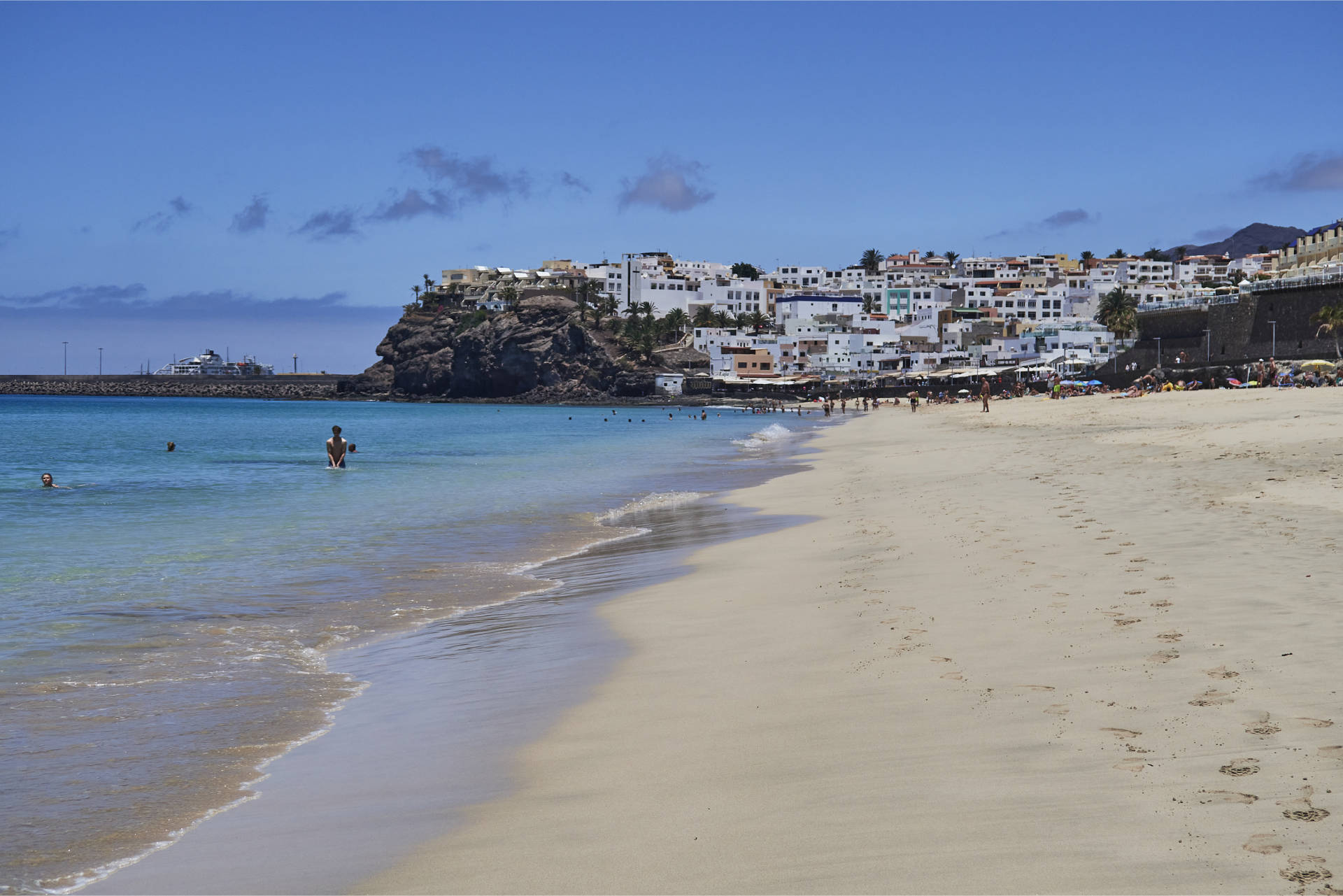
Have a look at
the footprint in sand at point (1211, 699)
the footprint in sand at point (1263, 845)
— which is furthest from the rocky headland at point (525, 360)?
the footprint in sand at point (1263, 845)

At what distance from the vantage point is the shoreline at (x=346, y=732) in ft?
14.5

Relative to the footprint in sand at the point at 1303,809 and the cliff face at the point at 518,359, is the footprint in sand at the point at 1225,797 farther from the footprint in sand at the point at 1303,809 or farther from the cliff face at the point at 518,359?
the cliff face at the point at 518,359

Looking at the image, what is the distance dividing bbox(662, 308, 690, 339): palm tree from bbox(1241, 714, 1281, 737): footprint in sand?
141746 millimetres

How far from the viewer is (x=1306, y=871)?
135 inches

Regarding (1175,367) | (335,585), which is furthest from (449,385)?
(335,585)

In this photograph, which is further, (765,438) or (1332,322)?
(1332,322)

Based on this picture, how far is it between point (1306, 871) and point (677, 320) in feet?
471

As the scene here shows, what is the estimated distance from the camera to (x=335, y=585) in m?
12.2

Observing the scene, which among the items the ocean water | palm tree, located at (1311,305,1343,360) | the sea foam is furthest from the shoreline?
palm tree, located at (1311,305,1343,360)

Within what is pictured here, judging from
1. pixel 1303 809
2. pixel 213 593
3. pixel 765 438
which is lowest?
pixel 213 593

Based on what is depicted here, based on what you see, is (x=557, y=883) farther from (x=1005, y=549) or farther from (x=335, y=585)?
(x=335, y=585)

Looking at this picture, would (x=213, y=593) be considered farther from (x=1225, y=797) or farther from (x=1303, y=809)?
(x=1303, y=809)

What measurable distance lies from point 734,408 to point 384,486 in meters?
85.2

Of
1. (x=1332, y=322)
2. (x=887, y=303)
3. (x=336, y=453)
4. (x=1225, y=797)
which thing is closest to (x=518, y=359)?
(x=887, y=303)
